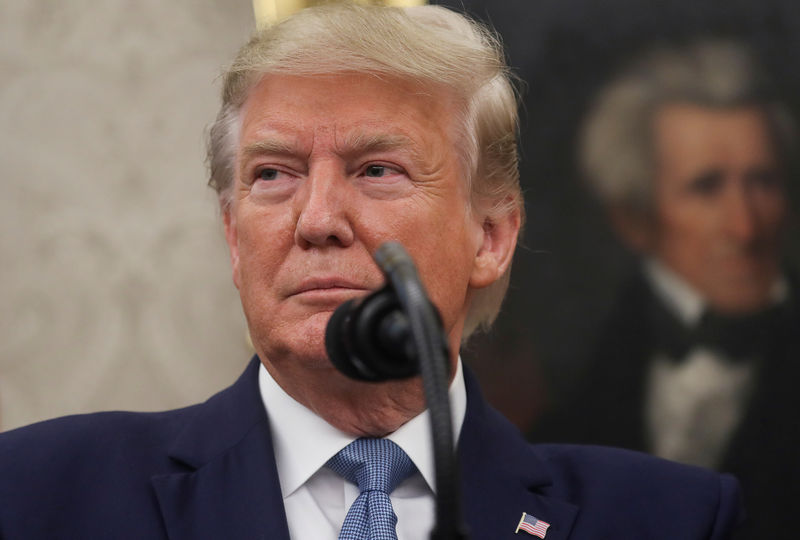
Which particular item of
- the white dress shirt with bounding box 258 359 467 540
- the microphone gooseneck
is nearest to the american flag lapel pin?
the white dress shirt with bounding box 258 359 467 540

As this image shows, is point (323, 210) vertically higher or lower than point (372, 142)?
Answer: lower

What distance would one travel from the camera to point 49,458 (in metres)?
2.32

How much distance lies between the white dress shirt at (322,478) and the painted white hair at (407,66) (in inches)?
24.4

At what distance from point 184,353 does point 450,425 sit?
234 centimetres

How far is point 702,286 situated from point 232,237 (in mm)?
1512

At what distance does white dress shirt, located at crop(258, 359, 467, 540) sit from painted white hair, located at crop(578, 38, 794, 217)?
4.20ft

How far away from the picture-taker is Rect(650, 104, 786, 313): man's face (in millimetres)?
3303

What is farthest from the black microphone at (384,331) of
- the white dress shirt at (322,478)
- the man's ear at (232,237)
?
the man's ear at (232,237)

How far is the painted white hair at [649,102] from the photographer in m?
3.35

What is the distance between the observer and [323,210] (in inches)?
89.1

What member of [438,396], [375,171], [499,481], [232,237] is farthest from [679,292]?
[438,396]

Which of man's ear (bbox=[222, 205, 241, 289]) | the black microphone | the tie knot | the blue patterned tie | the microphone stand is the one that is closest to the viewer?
the microphone stand

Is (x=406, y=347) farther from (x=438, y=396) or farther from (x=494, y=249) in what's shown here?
(x=494, y=249)

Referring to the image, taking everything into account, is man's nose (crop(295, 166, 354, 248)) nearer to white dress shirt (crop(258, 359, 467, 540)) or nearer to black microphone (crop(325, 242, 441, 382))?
white dress shirt (crop(258, 359, 467, 540))
